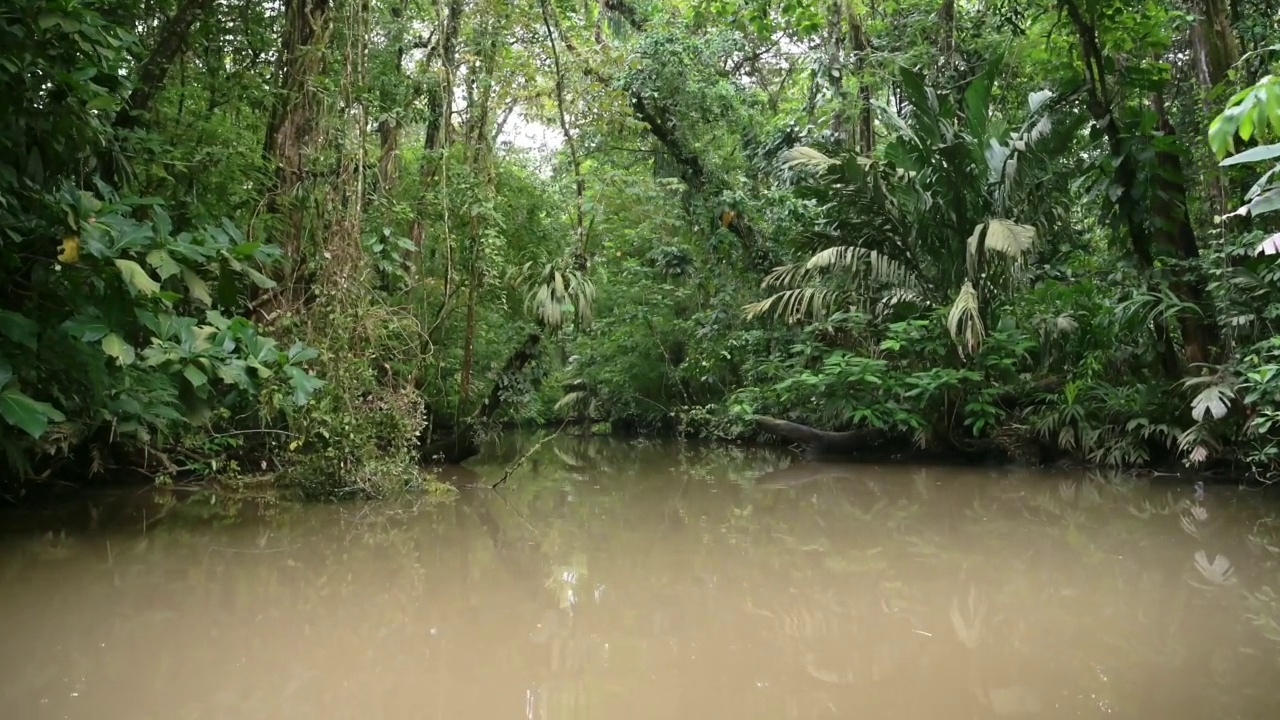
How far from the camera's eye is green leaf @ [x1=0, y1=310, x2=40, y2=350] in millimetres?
3332

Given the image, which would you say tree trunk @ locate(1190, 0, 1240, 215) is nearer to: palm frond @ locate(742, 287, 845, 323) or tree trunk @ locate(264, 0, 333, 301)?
palm frond @ locate(742, 287, 845, 323)

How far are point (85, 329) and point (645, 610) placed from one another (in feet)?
8.00

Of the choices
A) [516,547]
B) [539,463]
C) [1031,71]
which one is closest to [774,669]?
[516,547]

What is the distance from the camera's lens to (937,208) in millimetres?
8594

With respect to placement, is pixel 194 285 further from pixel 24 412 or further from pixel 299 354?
pixel 24 412

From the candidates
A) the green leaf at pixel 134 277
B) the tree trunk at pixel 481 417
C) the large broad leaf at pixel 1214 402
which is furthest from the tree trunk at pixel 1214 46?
the green leaf at pixel 134 277

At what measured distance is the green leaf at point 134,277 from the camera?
335cm

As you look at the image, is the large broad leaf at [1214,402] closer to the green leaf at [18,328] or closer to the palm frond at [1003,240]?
the palm frond at [1003,240]

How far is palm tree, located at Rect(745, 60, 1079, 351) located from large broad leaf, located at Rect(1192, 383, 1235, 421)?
176 cm

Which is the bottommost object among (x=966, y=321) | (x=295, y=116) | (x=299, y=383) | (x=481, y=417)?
(x=481, y=417)

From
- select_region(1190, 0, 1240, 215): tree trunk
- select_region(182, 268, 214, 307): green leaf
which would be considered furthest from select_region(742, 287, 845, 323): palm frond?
select_region(182, 268, 214, 307): green leaf

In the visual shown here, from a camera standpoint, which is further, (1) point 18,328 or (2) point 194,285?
(2) point 194,285

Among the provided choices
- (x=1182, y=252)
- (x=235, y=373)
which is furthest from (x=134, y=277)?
(x=1182, y=252)

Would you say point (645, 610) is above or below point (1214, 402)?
below
